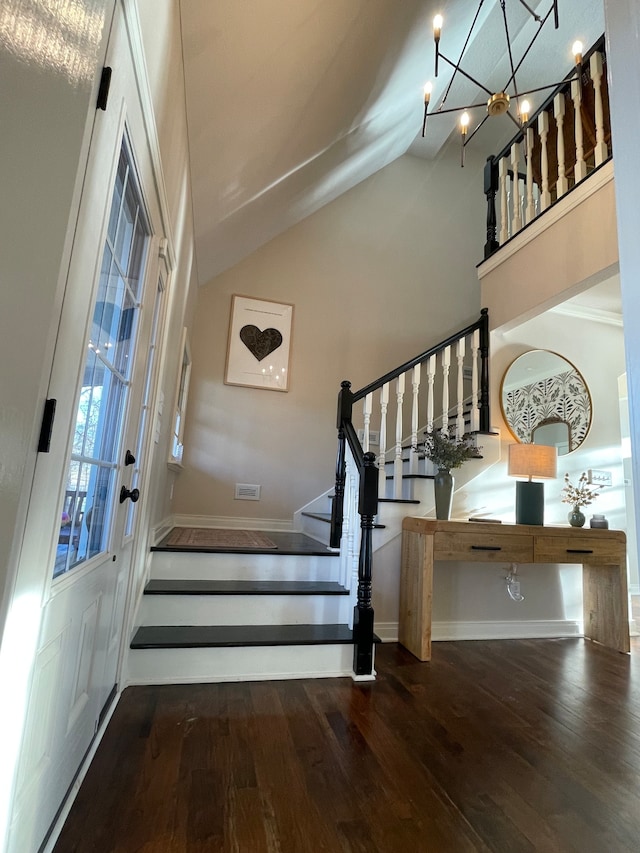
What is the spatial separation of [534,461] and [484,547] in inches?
30.2

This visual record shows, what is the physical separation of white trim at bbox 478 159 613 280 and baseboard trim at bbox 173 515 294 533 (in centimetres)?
288

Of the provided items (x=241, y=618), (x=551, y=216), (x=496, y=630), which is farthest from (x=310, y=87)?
(x=496, y=630)

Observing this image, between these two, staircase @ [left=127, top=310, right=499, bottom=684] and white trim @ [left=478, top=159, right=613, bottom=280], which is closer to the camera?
staircase @ [left=127, top=310, right=499, bottom=684]

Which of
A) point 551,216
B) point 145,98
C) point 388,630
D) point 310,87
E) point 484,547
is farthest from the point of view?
point 551,216

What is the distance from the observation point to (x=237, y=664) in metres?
2.03

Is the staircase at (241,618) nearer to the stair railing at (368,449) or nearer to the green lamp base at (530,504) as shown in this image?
the stair railing at (368,449)

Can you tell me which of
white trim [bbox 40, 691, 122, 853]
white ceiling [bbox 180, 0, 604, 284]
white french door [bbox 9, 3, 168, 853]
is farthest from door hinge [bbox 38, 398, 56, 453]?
white ceiling [bbox 180, 0, 604, 284]

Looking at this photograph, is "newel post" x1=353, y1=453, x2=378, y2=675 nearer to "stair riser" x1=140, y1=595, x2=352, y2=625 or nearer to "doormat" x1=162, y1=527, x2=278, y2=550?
"stair riser" x1=140, y1=595, x2=352, y2=625

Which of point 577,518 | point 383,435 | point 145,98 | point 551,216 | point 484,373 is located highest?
point 551,216

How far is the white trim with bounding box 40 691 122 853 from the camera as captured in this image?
42.0 inches

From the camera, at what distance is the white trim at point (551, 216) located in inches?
101

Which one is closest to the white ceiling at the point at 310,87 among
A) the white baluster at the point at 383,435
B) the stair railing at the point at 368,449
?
the stair railing at the point at 368,449

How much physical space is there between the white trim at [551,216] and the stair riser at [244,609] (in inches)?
113

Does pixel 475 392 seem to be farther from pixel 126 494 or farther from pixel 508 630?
pixel 126 494
